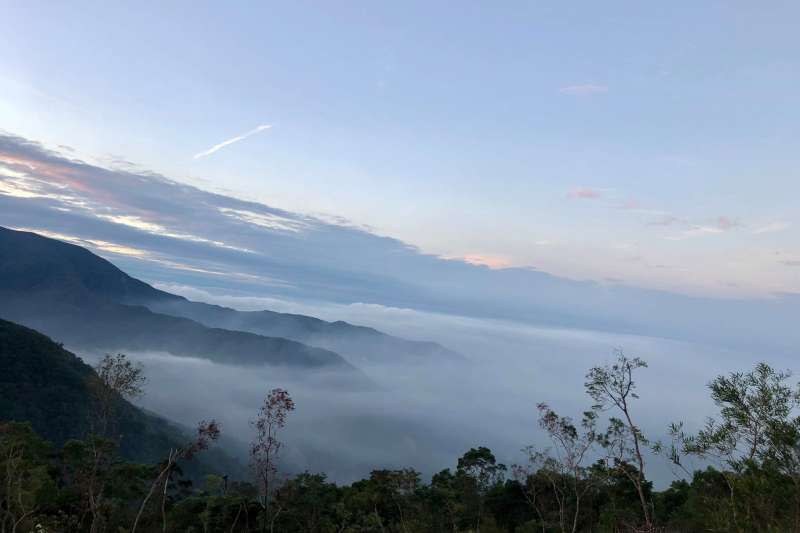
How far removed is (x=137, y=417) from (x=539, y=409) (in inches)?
7204

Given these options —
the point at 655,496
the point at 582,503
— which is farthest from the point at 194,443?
the point at 655,496

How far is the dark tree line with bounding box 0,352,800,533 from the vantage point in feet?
60.6

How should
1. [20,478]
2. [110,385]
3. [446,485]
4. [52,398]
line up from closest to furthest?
1. [110,385]
2. [20,478]
3. [446,485]
4. [52,398]

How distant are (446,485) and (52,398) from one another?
15756 centimetres

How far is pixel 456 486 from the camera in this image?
61.6 metres

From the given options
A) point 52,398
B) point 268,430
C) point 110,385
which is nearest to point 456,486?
point 268,430

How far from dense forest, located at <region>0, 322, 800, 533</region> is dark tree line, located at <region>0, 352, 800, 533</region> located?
0.34ft

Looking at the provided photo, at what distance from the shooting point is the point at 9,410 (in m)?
152

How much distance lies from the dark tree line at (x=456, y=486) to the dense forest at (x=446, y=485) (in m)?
0.10

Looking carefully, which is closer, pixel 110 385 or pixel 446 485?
pixel 110 385

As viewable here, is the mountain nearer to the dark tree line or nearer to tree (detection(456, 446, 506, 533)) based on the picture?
the dark tree line

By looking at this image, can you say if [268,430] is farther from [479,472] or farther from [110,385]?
[479,472]

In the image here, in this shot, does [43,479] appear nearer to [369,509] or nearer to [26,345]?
[369,509]

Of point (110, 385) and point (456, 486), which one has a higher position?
point (110, 385)
